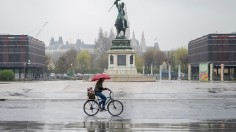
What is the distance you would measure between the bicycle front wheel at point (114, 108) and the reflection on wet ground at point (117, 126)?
2.79 meters

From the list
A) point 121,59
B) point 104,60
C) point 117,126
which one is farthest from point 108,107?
point 104,60

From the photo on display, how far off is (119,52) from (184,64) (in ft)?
325

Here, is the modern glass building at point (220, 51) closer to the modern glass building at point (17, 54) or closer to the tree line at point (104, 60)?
the modern glass building at point (17, 54)

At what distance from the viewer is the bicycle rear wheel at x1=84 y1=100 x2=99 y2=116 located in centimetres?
2255

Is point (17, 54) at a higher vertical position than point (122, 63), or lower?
higher

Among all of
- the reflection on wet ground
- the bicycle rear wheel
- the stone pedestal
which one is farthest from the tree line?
the reflection on wet ground

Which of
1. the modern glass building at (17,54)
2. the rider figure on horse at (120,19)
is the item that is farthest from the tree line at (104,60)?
the rider figure on horse at (120,19)

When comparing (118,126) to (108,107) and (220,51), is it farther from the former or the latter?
(220,51)

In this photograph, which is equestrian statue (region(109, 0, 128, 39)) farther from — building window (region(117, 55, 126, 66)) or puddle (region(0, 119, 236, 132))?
puddle (region(0, 119, 236, 132))

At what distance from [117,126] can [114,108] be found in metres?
4.85

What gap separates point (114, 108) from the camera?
22594 mm

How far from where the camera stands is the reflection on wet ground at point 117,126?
55.0ft

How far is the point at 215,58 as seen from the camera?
112m

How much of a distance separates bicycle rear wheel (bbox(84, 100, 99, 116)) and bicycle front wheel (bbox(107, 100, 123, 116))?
637 millimetres
